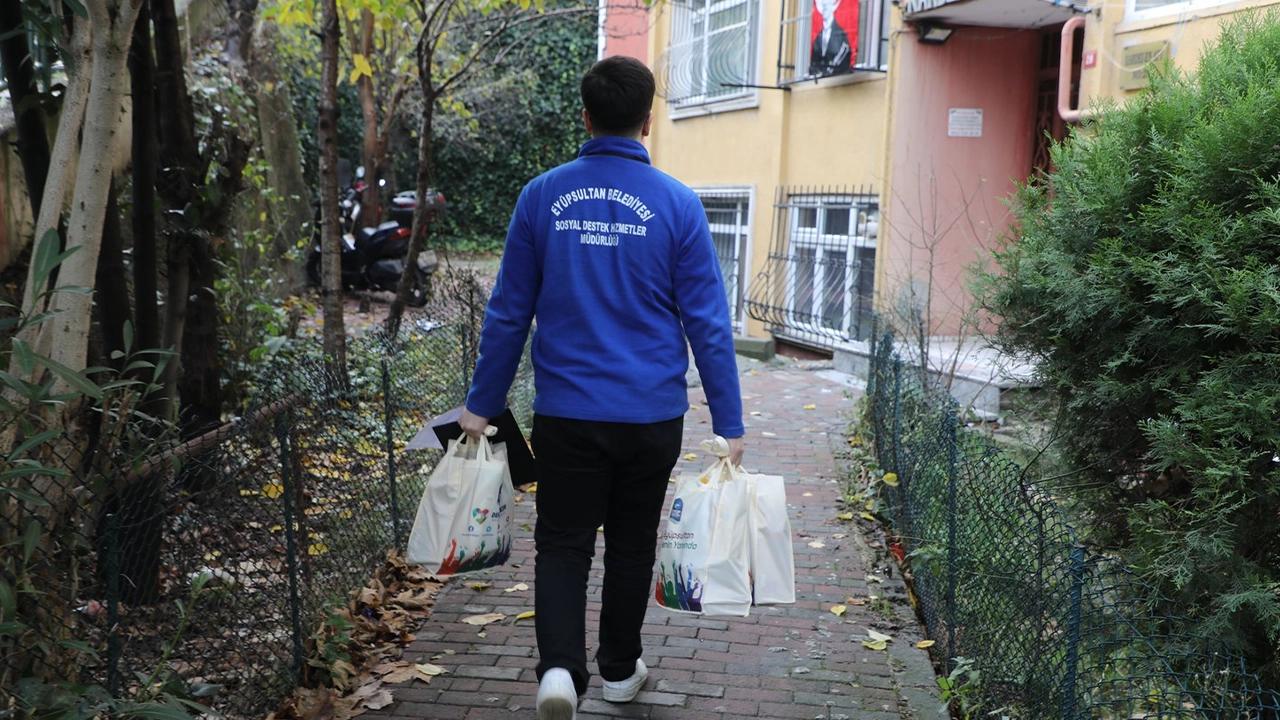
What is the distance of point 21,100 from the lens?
3988mm

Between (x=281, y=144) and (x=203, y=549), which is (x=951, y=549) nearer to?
(x=203, y=549)

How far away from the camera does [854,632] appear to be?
466 cm

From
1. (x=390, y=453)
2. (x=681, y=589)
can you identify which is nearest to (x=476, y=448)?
(x=681, y=589)

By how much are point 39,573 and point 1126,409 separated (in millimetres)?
3158

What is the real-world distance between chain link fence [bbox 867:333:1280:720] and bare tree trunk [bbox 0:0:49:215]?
11.6 ft

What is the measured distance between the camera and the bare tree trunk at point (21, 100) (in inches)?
158

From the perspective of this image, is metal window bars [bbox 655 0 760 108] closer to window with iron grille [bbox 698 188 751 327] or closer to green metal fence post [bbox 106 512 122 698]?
window with iron grille [bbox 698 188 751 327]

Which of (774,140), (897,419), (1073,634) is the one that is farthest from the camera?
(774,140)

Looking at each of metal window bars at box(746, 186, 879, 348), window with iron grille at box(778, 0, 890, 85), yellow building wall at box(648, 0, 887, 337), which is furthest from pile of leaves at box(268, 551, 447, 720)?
window with iron grille at box(778, 0, 890, 85)

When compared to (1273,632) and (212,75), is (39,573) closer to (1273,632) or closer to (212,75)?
(1273,632)

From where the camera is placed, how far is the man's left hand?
12.0ft

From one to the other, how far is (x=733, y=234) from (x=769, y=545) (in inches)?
455

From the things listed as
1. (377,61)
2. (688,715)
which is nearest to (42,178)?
(688,715)

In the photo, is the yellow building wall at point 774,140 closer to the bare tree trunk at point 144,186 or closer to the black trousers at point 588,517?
the bare tree trunk at point 144,186
